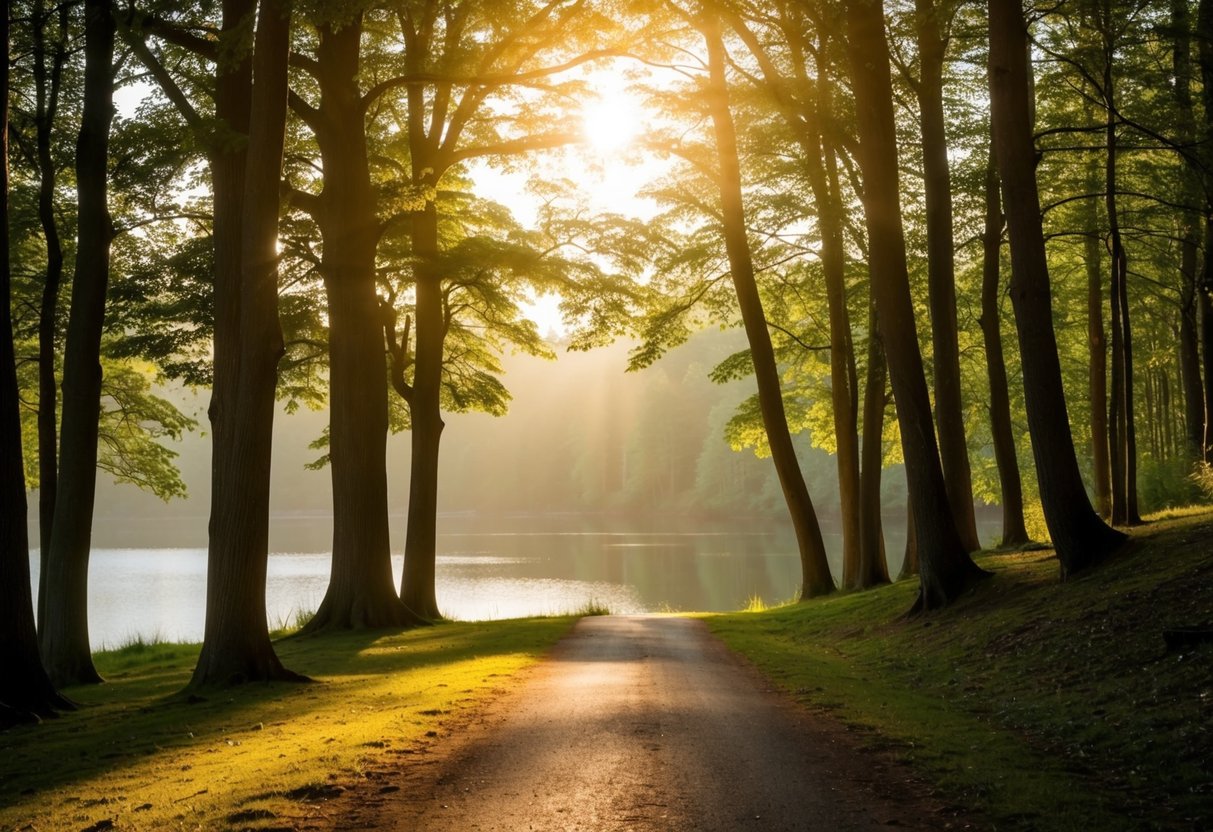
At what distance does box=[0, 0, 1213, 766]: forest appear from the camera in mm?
11328

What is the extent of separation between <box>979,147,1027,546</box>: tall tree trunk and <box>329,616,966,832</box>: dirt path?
1067 centimetres

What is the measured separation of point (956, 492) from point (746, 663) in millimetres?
7170

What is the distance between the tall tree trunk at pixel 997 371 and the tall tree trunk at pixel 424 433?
402 inches

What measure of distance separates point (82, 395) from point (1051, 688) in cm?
1222

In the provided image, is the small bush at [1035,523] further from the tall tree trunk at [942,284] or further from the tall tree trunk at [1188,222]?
the tall tree trunk at [942,284]

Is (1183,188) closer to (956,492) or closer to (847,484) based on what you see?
(956,492)

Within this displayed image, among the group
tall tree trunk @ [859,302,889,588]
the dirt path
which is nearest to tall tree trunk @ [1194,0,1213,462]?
tall tree trunk @ [859,302,889,588]

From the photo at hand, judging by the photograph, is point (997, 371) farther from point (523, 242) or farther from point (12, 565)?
point (12, 565)

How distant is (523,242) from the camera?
1967cm

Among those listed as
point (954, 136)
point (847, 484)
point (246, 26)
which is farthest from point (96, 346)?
point (954, 136)

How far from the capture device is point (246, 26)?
36.1 ft

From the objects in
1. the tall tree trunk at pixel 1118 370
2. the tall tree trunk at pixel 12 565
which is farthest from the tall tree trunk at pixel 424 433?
the tall tree trunk at pixel 1118 370

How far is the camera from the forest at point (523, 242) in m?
11.3

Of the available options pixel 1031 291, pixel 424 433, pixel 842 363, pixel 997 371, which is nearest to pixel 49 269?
pixel 424 433
